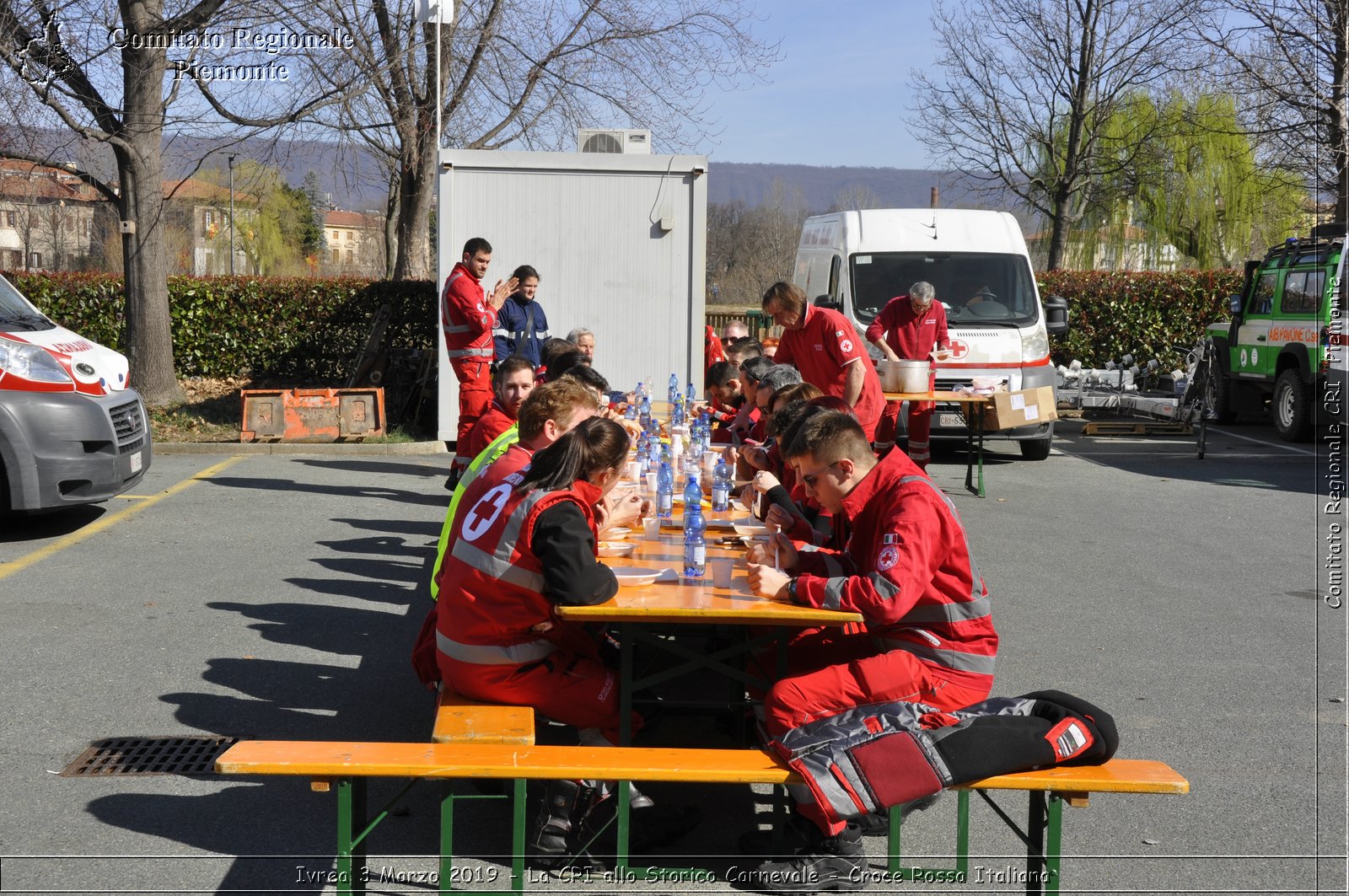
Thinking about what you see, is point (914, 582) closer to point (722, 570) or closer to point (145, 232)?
point (722, 570)

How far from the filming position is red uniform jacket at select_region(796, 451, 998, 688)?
158 inches

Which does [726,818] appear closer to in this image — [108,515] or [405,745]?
[405,745]

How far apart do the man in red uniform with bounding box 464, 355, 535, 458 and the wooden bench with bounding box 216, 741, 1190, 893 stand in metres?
3.34

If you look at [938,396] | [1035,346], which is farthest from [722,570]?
[1035,346]

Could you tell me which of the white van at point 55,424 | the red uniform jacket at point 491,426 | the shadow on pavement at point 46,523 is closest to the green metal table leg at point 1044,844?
the red uniform jacket at point 491,426

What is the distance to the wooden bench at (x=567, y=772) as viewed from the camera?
12.1ft

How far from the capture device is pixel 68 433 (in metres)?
9.05

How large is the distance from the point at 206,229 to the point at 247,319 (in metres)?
61.3

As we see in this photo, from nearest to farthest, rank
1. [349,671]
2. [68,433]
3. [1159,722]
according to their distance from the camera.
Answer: [1159,722]
[349,671]
[68,433]

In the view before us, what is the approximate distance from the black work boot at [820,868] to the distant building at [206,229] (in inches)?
1896

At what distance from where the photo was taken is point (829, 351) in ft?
30.2

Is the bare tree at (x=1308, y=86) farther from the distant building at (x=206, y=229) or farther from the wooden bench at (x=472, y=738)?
the distant building at (x=206, y=229)

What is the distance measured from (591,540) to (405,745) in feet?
2.94

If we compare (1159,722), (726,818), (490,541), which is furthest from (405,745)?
(1159,722)
